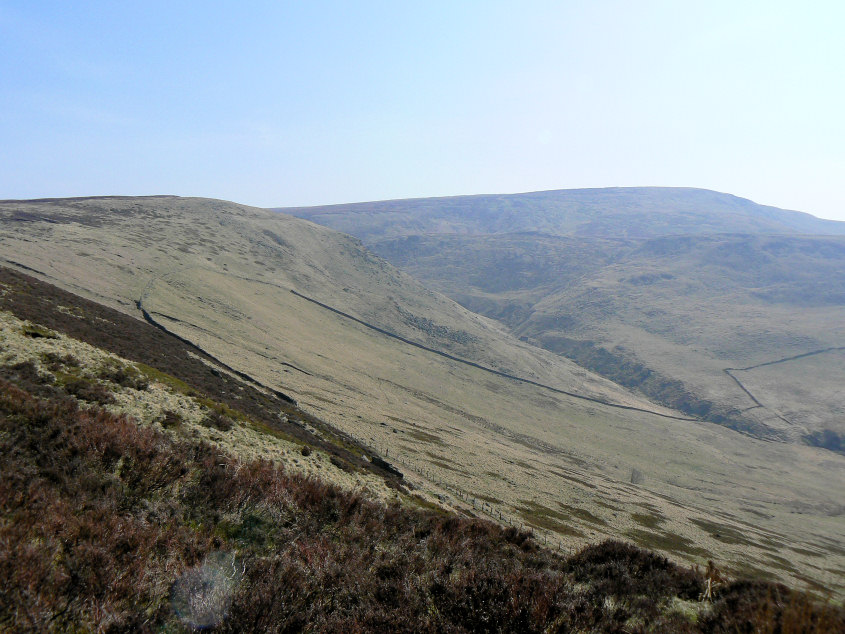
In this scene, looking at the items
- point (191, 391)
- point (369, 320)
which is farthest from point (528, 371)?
point (191, 391)

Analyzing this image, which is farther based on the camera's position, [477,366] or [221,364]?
[477,366]

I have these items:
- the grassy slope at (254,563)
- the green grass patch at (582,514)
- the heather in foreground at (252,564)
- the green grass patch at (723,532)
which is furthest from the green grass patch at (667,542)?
the heather in foreground at (252,564)

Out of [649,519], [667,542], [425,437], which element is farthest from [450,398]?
[667,542]

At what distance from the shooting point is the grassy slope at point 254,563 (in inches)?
186

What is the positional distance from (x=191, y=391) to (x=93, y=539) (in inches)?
708

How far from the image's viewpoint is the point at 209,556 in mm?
6105

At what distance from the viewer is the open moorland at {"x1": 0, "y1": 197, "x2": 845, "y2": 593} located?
125 ft

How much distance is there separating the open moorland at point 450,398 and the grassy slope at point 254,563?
16336 millimetres

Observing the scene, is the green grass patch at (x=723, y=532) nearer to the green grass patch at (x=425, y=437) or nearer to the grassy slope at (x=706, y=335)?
the green grass patch at (x=425, y=437)

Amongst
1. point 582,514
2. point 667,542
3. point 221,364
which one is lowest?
point 667,542

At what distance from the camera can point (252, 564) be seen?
19.5ft

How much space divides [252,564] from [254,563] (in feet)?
0.19

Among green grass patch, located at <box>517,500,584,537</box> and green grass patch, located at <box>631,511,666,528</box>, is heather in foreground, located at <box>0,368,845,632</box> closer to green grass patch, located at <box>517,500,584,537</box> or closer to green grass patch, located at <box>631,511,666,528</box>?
green grass patch, located at <box>517,500,584,537</box>

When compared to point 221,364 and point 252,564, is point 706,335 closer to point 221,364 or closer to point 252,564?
point 221,364
